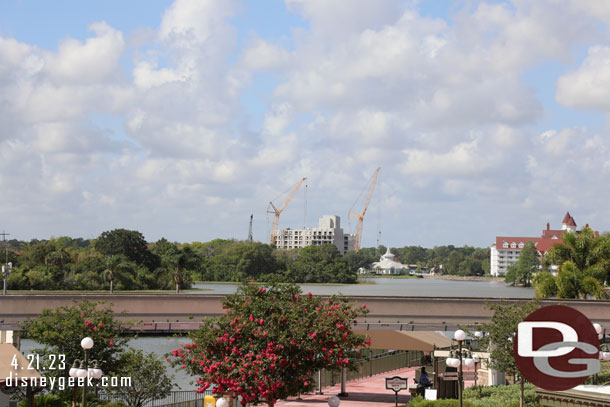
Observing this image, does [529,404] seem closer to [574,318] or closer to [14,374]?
[574,318]

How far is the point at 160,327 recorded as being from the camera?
5719 centimetres

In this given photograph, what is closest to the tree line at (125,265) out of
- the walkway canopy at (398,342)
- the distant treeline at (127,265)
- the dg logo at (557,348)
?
the distant treeline at (127,265)

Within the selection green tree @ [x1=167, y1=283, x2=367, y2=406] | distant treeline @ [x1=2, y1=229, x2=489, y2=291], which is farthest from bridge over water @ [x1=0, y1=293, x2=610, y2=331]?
distant treeline @ [x1=2, y1=229, x2=489, y2=291]

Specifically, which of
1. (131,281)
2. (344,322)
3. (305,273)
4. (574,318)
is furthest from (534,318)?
(305,273)

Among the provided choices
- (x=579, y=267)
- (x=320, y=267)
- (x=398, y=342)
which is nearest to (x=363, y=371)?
(x=398, y=342)

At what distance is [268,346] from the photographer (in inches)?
831

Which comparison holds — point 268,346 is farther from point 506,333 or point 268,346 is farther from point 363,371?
point 363,371

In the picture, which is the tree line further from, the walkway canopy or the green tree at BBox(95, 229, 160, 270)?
the walkway canopy

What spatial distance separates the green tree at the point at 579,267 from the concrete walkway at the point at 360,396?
27.3 meters

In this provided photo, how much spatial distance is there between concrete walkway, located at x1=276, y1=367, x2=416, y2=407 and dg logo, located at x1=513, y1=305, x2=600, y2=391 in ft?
58.4

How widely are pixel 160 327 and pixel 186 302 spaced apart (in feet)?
17.2

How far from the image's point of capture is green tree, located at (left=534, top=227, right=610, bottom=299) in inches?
2334

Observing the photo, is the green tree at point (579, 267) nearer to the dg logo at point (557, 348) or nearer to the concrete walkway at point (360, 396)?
the concrete walkway at point (360, 396)

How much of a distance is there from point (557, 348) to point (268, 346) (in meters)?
10.9
